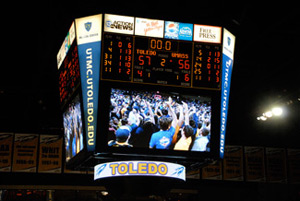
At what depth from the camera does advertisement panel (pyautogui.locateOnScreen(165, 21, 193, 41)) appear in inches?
355

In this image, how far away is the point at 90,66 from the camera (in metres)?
8.59

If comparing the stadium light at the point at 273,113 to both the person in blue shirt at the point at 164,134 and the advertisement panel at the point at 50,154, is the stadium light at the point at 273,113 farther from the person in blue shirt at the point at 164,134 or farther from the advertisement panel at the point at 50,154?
the person in blue shirt at the point at 164,134

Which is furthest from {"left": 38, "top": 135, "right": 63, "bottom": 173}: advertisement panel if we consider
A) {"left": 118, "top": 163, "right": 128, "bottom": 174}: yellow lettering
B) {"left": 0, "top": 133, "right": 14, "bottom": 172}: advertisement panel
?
{"left": 118, "top": 163, "right": 128, "bottom": 174}: yellow lettering

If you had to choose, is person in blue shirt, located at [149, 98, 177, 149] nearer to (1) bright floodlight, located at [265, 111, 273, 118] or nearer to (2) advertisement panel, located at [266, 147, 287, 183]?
(1) bright floodlight, located at [265, 111, 273, 118]

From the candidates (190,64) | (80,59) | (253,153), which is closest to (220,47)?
(190,64)

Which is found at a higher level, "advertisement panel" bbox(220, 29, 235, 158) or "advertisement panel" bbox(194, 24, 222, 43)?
"advertisement panel" bbox(194, 24, 222, 43)

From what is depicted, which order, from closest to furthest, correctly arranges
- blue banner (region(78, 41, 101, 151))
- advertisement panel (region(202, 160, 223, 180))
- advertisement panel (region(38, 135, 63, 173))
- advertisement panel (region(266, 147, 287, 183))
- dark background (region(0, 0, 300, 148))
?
1. blue banner (region(78, 41, 101, 151))
2. dark background (region(0, 0, 300, 148))
3. advertisement panel (region(38, 135, 63, 173))
4. advertisement panel (region(202, 160, 223, 180))
5. advertisement panel (region(266, 147, 287, 183))

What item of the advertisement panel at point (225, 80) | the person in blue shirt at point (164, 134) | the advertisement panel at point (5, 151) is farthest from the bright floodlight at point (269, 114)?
the advertisement panel at point (5, 151)

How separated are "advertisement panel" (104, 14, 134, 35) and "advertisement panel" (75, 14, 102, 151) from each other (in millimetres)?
132

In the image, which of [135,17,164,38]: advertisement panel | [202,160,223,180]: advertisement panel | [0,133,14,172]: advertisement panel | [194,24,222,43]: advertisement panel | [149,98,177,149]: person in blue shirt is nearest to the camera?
[149,98,177,149]: person in blue shirt

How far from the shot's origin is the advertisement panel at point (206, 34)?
30.0ft

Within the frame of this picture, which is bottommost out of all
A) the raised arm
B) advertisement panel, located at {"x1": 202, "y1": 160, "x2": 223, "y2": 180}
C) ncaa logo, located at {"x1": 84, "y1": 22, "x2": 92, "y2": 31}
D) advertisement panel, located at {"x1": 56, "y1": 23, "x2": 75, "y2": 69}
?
advertisement panel, located at {"x1": 202, "y1": 160, "x2": 223, "y2": 180}

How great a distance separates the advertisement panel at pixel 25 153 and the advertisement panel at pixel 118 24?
19.9ft

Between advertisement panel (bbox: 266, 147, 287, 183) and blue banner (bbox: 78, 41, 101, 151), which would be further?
advertisement panel (bbox: 266, 147, 287, 183)
